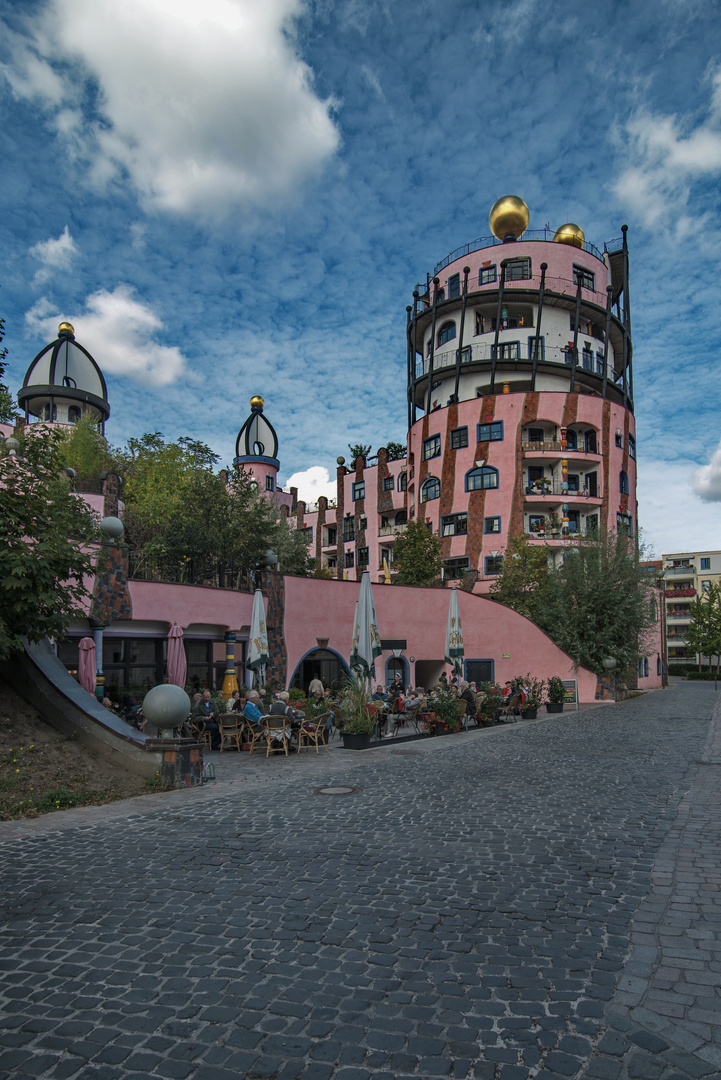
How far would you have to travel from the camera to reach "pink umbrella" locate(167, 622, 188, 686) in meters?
17.9

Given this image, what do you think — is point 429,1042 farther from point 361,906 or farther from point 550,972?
point 361,906

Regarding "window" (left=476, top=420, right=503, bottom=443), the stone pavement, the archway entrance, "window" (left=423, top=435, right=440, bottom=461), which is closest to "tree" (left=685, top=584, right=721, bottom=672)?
"window" (left=476, top=420, right=503, bottom=443)

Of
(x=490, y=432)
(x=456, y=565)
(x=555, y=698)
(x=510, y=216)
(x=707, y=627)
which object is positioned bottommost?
(x=555, y=698)

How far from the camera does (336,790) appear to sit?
10.2 metres

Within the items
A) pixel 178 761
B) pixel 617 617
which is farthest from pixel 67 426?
pixel 178 761

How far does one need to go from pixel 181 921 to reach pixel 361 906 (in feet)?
4.68

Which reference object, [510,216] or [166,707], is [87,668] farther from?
[510,216]

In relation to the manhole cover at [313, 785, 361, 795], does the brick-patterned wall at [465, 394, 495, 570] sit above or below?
above

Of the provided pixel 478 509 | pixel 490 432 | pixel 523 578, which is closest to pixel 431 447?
pixel 490 432

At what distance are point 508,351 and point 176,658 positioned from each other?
36165 millimetres

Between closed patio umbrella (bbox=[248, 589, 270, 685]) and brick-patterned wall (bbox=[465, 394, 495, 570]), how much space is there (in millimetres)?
27672

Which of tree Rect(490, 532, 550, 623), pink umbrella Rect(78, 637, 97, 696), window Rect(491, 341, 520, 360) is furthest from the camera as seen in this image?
window Rect(491, 341, 520, 360)

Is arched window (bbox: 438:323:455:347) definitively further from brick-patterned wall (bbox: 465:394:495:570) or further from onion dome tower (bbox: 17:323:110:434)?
onion dome tower (bbox: 17:323:110:434)

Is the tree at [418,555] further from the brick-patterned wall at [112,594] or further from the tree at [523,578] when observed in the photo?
the brick-patterned wall at [112,594]
